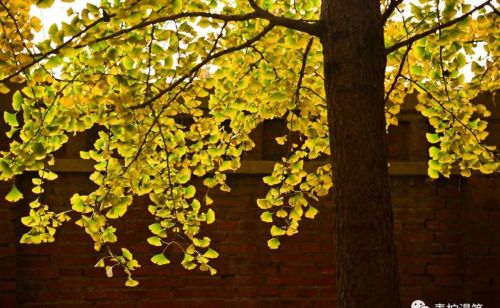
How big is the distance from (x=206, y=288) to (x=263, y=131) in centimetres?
140

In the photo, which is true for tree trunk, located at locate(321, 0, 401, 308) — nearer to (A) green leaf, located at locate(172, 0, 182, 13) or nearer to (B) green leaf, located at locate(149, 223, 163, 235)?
(A) green leaf, located at locate(172, 0, 182, 13)

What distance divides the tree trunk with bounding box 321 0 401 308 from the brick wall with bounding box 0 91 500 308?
2390mm

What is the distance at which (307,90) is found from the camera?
4258 mm

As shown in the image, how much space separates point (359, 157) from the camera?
9.93 ft

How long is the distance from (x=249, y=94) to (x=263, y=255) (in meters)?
1.95

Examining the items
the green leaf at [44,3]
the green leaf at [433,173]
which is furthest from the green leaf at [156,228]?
the green leaf at [433,173]

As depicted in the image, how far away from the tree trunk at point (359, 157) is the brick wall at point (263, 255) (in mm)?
2390

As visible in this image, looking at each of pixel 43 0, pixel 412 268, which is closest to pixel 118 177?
pixel 43 0

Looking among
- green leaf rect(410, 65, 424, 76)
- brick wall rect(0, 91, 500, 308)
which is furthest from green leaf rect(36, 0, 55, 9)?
brick wall rect(0, 91, 500, 308)

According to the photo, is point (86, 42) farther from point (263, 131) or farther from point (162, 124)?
point (263, 131)

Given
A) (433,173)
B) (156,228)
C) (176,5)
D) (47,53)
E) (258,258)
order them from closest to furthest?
(47,53) → (176,5) → (156,228) → (433,173) → (258,258)

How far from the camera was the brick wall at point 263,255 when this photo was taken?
538cm

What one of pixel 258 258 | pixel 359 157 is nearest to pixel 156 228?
pixel 359 157

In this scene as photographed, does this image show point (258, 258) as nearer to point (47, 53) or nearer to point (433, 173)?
point (433, 173)
